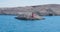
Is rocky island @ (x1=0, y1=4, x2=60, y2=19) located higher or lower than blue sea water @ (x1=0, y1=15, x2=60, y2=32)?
higher

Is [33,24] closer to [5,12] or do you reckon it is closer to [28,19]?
[28,19]

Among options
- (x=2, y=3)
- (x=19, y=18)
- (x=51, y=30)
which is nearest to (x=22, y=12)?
(x=19, y=18)

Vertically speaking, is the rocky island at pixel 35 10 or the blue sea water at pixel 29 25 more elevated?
the rocky island at pixel 35 10

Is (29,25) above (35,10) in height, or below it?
below

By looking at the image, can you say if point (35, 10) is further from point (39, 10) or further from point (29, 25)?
point (29, 25)

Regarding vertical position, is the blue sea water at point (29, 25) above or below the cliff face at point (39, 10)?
below

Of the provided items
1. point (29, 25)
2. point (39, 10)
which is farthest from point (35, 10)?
point (29, 25)
